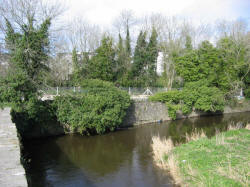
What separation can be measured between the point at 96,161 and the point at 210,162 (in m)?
5.40

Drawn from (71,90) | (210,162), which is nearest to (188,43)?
(71,90)

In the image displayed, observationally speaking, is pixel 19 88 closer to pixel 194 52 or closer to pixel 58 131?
pixel 58 131

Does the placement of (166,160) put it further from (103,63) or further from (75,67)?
(75,67)

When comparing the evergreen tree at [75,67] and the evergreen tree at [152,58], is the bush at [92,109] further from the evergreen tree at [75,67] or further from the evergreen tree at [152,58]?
the evergreen tree at [152,58]

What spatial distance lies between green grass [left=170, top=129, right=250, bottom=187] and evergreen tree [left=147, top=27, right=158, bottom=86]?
828 inches

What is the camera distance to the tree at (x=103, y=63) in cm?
2861

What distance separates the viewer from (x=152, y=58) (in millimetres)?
32250

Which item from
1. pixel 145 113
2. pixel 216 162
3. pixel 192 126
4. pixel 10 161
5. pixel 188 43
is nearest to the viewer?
pixel 10 161

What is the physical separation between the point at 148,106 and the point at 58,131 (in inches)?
340

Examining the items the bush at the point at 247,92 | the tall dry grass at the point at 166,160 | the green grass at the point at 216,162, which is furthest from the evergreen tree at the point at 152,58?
the green grass at the point at 216,162

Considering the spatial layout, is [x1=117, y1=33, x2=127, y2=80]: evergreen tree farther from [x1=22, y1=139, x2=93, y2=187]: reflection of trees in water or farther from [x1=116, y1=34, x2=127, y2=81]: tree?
[x1=22, y1=139, x2=93, y2=187]: reflection of trees in water

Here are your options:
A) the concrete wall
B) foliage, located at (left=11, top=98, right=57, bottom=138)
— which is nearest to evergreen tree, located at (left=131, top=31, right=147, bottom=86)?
the concrete wall

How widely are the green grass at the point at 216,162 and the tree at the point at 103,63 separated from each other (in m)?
19.2

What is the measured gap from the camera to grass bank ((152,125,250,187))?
7.10m
